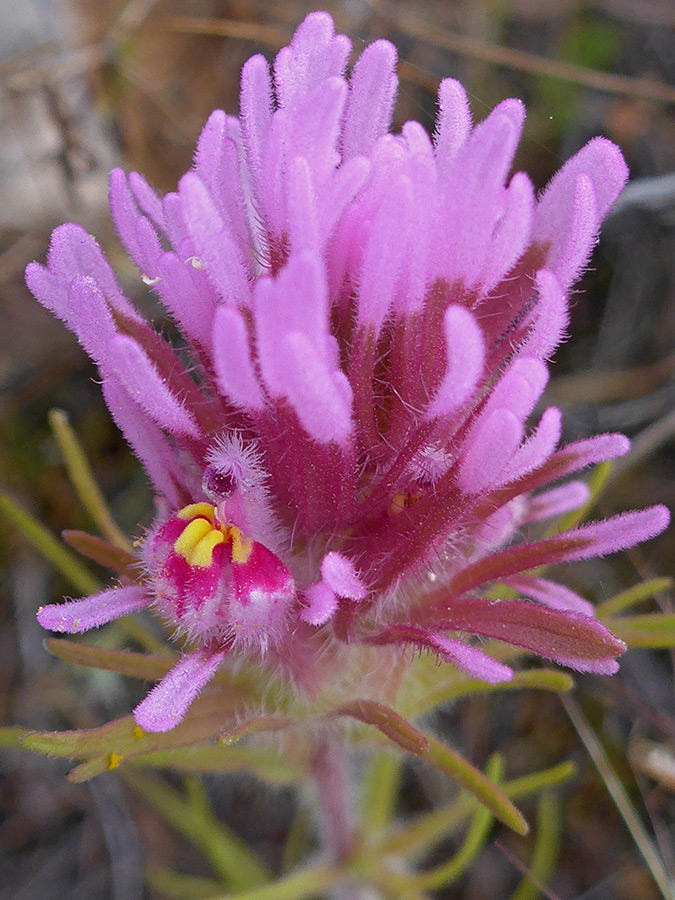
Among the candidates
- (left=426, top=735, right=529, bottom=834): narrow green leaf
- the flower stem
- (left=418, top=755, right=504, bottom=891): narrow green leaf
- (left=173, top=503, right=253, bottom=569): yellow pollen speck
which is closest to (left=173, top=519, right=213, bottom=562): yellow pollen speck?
(left=173, top=503, right=253, bottom=569): yellow pollen speck

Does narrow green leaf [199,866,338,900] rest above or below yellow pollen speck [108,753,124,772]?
below

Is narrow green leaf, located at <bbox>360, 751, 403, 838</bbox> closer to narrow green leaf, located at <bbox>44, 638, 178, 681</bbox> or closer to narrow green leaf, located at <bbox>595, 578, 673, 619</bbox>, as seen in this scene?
narrow green leaf, located at <bbox>595, 578, 673, 619</bbox>

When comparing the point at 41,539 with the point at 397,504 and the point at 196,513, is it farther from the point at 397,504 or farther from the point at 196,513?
the point at 397,504

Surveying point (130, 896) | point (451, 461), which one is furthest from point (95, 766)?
point (130, 896)

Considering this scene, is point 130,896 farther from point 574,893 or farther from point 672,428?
point 672,428

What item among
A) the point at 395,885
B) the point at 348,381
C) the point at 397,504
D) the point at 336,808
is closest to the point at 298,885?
the point at 336,808
